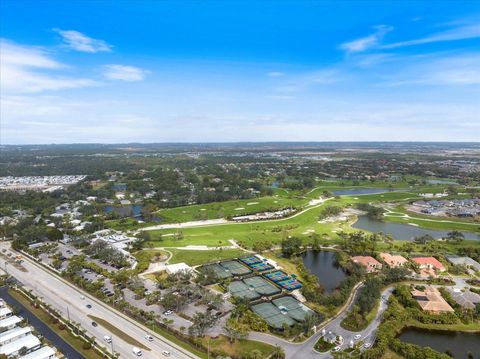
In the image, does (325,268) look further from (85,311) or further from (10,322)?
(10,322)

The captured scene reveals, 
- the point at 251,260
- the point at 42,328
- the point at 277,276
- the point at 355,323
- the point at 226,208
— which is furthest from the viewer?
the point at 226,208

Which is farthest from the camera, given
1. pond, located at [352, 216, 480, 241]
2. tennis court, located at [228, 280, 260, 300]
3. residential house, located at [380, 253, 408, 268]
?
pond, located at [352, 216, 480, 241]

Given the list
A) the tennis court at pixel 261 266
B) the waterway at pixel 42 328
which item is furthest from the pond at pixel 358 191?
the waterway at pixel 42 328

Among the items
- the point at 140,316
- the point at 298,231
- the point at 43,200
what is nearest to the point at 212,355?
the point at 140,316

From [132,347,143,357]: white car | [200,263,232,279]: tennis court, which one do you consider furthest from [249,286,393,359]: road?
[200,263,232,279]: tennis court

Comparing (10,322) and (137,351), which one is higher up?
(10,322)

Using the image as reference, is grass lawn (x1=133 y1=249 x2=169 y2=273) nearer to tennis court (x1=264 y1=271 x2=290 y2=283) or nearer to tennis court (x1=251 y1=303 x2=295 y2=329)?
tennis court (x1=264 y1=271 x2=290 y2=283)

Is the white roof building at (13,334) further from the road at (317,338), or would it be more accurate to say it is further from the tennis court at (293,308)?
the tennis court at (293,308)

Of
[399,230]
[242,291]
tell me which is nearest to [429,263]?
[399,230]
